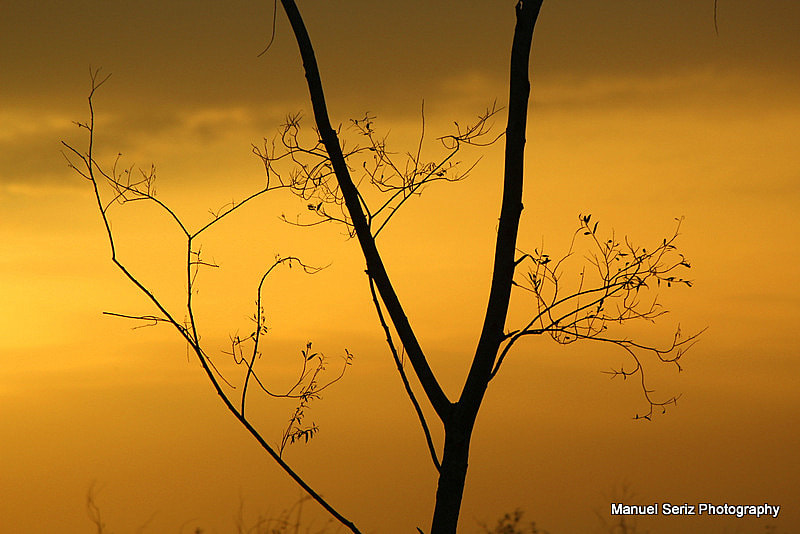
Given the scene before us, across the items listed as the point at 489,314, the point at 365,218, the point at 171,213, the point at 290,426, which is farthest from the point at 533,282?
the point at 171,213

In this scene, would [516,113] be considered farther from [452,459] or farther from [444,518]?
[444,518]

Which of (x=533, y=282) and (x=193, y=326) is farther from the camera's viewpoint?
(x=193, y=326)

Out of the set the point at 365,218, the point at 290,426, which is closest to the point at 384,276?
the point at 365,218

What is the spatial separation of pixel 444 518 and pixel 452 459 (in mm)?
372

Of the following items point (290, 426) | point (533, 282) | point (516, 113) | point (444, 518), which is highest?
point (516, 113)

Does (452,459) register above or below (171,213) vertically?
below

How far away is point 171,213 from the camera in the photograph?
6.34 meters

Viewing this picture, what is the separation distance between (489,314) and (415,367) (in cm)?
61

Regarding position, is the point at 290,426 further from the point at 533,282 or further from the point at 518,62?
the point at 518,62

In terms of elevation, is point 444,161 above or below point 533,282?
above

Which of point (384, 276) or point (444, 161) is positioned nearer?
point (384, 276)

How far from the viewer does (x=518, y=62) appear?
5.71m

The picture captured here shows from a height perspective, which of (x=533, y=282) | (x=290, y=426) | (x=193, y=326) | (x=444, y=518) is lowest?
(x=444, y=518)

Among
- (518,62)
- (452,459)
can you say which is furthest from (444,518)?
(518,62)
